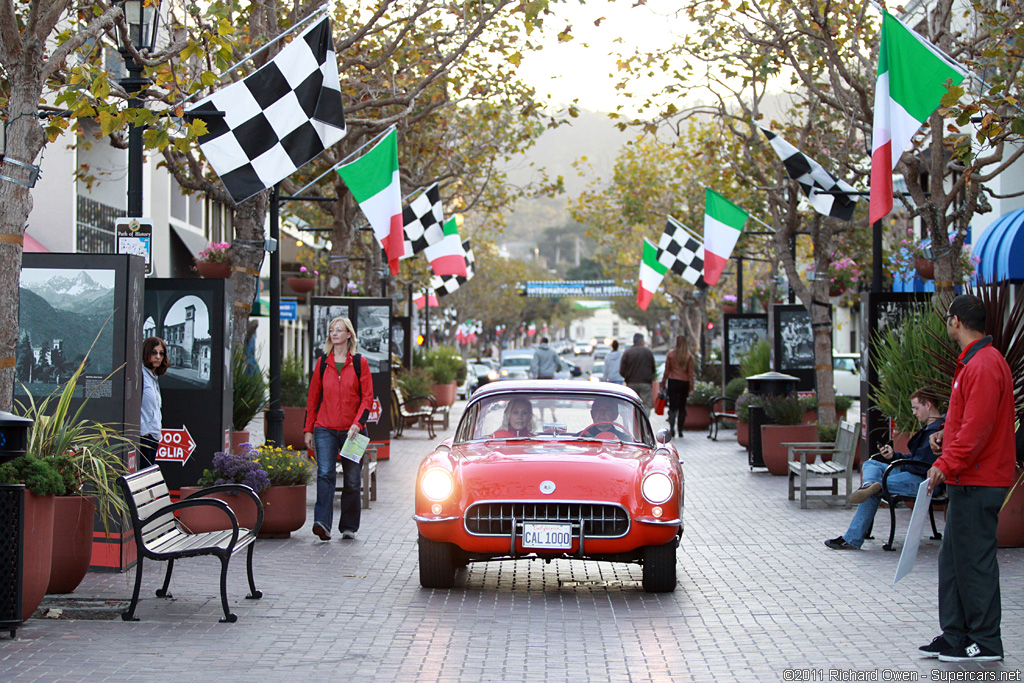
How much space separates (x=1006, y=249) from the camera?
57.2ft

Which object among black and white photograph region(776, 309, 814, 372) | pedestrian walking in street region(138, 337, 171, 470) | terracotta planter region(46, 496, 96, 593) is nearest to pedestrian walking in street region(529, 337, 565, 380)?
black and white photograph region(776, 309, 814, 372)

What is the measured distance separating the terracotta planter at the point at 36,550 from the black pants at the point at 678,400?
1810 centimetres

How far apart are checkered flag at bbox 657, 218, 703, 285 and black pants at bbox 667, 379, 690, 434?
10.8 ft

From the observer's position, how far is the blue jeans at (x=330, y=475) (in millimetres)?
10719

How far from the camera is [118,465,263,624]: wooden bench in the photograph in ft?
24.3

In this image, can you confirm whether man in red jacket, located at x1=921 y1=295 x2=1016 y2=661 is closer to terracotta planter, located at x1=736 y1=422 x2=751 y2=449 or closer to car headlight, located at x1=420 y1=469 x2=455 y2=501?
car headlight, located at x1=420 y1=469 x2=455 y2=501

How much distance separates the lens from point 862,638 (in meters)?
7.06

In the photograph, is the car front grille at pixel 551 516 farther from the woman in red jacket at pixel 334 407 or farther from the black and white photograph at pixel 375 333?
the black and white photograph at pixel 375 333

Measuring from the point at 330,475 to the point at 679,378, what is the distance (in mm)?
14265

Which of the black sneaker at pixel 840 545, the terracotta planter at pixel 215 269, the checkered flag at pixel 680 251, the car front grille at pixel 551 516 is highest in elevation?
the checkered flag at pixel 680 251

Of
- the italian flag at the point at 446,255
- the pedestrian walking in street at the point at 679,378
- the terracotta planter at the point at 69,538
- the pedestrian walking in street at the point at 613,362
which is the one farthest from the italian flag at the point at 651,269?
the terracotta planter at the point at 69,538

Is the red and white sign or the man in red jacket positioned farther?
the red and white sign

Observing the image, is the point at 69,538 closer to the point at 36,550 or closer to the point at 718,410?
the point at 36,550

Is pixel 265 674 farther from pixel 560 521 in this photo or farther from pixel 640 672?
pixel 560 521
